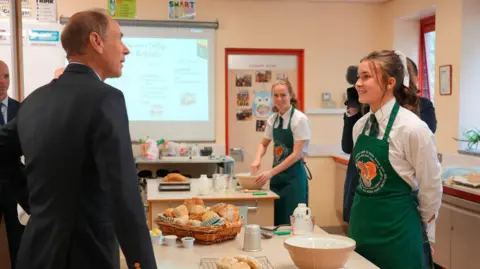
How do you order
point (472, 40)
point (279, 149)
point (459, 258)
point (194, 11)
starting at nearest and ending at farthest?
point (459, 258) → point (279, 149) → point (472, 40) → point (194, 11)

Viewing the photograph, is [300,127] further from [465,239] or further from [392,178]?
[392,178]

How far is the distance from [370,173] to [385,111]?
0.29 m

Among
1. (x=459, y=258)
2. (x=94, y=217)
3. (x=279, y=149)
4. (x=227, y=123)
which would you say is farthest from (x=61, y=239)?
(x=227, y=123)

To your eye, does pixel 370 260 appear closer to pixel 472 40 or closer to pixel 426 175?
pixel 426 175

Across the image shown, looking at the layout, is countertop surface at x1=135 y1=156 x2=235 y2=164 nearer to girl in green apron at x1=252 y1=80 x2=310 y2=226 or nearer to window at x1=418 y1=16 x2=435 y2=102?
girl in green apron at x1=252 y1=80 x2=310 y2=226

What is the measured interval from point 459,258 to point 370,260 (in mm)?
1958

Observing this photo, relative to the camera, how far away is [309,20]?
6336mm

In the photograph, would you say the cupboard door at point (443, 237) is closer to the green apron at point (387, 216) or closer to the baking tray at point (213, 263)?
the green apron at point (387, 216)

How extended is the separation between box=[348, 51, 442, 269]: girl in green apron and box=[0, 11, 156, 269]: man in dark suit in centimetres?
109

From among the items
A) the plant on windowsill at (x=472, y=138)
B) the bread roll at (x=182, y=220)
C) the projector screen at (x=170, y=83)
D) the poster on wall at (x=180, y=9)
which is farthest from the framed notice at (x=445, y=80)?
the bread roll at (x=182, y=220)

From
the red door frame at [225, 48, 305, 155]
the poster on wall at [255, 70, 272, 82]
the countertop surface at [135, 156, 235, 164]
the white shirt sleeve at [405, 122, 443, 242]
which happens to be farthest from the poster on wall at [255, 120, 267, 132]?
the white shirt sleeve at [405, 122, 443, 242]

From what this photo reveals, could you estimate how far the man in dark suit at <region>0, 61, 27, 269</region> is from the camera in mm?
2035

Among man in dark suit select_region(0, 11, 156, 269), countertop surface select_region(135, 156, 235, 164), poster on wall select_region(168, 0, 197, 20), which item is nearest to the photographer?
man in dark suit select_region(0, 11, 156, 269)

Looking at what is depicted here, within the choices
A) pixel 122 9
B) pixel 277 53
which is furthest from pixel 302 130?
pixel 122 9
